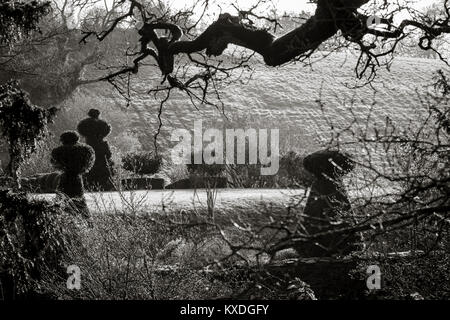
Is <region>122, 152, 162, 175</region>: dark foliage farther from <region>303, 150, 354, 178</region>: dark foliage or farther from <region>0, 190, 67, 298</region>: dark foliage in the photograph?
<region>0, 190, 67, 298</region>: dark foliage

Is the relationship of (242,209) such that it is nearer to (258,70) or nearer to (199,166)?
(199,166)

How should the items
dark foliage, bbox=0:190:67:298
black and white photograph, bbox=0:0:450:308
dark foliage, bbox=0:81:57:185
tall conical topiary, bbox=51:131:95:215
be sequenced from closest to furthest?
black and white photograph, bbox=0:0:450:308, dark foliage, bbox=0:190:67:298, dark foliage, bbox=0:81:57:185, tall conical topiary, bbox=51:131:95:215

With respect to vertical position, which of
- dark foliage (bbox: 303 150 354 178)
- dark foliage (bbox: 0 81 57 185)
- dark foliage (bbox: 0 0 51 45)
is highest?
dark foliage (bbox: 0 0 51 45)

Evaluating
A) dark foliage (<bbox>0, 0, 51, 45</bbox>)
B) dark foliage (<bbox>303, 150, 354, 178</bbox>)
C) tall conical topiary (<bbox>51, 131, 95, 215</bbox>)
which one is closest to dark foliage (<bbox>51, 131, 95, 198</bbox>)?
tall conical topiary (<bbox>51, 131, 95, 215</bbox>)

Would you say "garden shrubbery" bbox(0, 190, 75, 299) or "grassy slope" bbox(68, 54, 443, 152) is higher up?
"grassy slope" bbox(68, 54, 443, 152)

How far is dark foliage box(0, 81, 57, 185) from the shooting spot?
22.4ft

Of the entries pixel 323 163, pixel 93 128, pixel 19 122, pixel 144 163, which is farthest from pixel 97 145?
pixel 19 122

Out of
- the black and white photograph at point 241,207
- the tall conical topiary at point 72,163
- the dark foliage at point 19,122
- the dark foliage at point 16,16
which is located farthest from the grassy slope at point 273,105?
the dark foliage at point 16,16

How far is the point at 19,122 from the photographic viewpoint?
6.90 meters

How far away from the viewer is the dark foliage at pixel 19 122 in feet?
22.4

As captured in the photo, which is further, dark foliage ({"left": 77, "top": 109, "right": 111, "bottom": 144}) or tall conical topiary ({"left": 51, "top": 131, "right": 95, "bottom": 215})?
dark foliage ({"left": 77, "top": 109, "right": 111, "bottom": 144})

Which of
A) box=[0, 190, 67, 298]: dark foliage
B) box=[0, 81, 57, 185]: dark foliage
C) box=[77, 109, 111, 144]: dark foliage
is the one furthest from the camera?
box=[77, 109, 111, 144]: dark foliage

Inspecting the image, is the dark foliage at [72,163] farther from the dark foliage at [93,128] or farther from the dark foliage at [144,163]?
the dark foliage at [144,163]
